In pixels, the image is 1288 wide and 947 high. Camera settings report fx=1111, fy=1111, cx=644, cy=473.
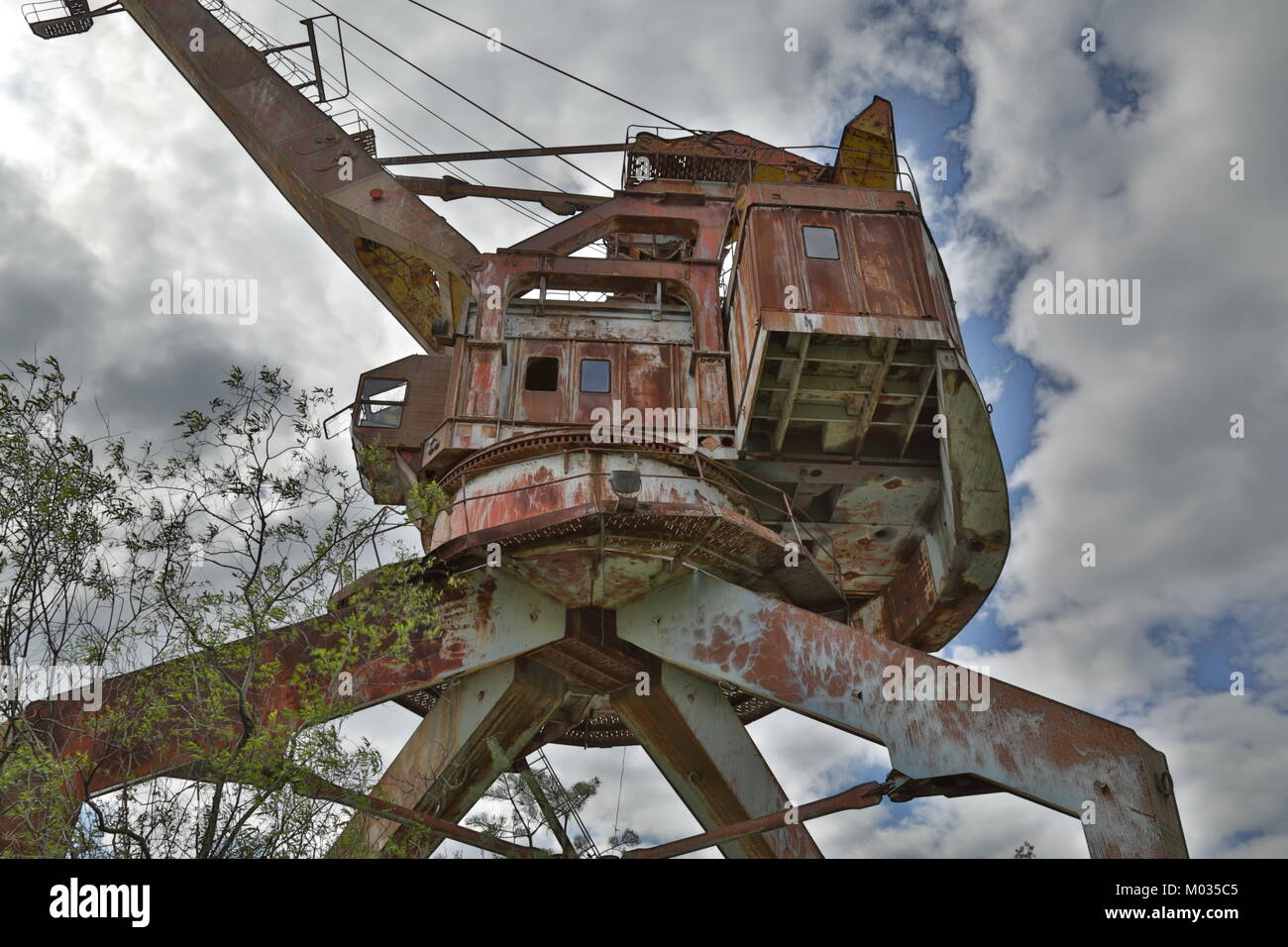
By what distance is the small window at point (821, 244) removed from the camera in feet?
46.3

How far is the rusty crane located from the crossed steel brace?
1.3 inches

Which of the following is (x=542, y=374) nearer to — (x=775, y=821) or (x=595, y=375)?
(x=595, y=375)

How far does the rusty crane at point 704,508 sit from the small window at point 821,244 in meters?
0.04

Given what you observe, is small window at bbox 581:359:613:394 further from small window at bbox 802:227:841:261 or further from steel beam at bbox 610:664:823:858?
steel beam at bbox 610:664:823:858

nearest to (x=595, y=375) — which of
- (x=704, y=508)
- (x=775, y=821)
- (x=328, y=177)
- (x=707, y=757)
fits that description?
(x=704, y=508)

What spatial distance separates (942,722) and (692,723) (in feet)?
11.9

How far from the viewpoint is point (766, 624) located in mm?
12719

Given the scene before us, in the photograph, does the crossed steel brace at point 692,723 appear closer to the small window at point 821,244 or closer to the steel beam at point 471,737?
the steel beam at point 471,737

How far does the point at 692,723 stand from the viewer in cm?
1420

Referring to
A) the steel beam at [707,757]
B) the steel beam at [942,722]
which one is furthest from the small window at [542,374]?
the steel beam at [707,757]

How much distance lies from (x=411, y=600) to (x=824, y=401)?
6.13m

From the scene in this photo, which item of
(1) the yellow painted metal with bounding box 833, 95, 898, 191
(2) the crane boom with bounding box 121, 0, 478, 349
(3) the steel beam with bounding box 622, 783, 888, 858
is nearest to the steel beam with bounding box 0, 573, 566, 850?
(3) the steel beam with bounding box 622, 783, 888, 858

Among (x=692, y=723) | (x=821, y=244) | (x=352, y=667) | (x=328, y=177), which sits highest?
(x=328, y=177)
